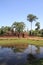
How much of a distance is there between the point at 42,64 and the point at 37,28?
7389 centimetres

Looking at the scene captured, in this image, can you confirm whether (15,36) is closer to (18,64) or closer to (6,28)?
(6,28)

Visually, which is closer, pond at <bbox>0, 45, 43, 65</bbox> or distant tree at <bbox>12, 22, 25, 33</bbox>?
pond at <bbox>0, 45, 43, 65</bbox>

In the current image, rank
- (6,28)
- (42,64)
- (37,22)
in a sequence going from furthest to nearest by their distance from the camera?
(6,28) < (37,22) < (42,64)

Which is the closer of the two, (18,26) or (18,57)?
(18,57)

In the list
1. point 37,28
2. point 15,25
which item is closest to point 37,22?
point 37,28

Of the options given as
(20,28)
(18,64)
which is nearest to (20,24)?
(20,28)

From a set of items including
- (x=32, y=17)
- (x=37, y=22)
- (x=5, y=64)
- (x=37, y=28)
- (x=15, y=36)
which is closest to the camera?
(x=5, y=64)

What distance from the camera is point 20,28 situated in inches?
3376

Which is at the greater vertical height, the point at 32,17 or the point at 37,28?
the point at 32,17

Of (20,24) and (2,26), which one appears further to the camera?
(2,26)

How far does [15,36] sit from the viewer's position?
59.7 m

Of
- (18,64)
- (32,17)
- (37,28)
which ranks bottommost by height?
(18,64)

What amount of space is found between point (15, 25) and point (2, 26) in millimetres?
17792

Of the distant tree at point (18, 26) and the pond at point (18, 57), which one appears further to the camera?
the distant tree at point (18, 26)
